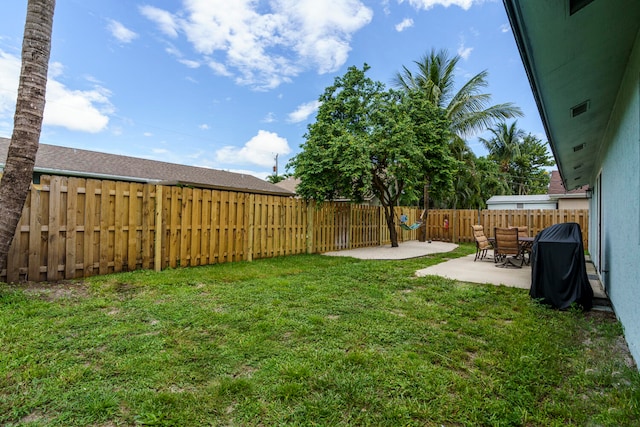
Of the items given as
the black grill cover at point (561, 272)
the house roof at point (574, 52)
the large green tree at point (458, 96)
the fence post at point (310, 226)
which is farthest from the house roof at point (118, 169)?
the house roof at point (574, 52)

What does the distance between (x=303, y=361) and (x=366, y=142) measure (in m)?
8.41

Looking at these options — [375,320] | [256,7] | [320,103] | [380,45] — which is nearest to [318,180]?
[320,103]

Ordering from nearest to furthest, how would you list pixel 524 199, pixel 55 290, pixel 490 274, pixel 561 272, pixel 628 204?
pixel 628 204
pixel 561 272
pixel 55 290
pixel 490 274
pixel 524 199

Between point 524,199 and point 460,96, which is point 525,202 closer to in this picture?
point 524,199

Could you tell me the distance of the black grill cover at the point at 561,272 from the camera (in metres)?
4.34

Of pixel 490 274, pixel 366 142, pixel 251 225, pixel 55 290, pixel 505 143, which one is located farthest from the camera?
pixel 505 143

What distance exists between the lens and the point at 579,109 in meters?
4.11

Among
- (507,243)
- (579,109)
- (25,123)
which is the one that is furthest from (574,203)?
(25,123)

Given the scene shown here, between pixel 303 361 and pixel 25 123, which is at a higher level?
pixel 25 123

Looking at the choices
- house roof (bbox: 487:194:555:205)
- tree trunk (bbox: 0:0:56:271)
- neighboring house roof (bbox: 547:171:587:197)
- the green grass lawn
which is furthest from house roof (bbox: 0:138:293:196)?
house roof (bbox: 487:194:555:205)

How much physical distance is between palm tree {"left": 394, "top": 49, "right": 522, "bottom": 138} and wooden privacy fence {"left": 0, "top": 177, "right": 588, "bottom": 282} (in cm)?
1050

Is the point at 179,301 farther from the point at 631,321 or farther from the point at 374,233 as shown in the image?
the point at 374,233

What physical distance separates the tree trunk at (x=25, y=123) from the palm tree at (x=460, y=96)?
16041mm

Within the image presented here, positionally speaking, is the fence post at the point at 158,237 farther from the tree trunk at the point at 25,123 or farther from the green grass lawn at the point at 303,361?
the tree trunk at the point at 25,123
